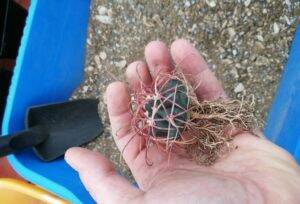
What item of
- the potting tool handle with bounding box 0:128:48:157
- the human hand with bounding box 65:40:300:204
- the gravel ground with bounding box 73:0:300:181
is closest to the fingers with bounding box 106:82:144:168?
the human hand with bounding box 65:40:300:204

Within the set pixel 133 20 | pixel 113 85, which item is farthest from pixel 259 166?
pixel 133 20

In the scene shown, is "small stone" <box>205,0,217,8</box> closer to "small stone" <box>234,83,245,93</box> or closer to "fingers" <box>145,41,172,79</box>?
"small stone" <box>234,83,245,93</box>

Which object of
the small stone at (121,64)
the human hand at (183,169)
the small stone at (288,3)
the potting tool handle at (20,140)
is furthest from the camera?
the small stone at (121,64)

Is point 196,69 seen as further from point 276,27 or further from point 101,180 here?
point 276,27

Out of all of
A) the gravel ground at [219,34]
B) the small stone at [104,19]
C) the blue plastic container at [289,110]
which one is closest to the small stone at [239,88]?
the gravel ground at [219,34]

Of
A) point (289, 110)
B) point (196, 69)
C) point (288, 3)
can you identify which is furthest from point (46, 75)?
point (288, 3)

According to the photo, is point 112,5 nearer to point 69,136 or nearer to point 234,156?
point 69,136

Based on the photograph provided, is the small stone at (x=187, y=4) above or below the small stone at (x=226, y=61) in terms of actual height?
above

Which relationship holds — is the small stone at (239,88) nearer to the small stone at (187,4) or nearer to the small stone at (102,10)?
the small stone at (187,4)
